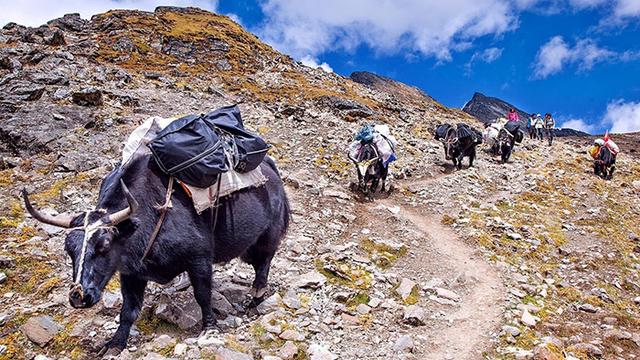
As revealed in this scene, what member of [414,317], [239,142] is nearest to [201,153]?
[239,142]

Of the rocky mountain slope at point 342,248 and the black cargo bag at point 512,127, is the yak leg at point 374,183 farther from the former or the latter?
the black cargo bag at point 512,127

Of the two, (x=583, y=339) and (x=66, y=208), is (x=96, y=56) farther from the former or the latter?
→ (x=583, y=339)

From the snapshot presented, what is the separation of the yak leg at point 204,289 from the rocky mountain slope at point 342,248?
0.22 m

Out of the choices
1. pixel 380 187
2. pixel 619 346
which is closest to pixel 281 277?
pixel 619 346

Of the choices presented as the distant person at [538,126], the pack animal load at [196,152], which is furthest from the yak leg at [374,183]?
the distant person at [538,126]

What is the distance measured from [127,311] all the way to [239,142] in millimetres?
2371

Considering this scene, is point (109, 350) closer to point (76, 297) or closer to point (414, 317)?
point (76, 297)

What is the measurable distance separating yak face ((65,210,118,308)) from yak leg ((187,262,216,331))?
1.01 meters

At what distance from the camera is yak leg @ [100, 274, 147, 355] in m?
5.25

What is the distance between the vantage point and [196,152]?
17.1 feet

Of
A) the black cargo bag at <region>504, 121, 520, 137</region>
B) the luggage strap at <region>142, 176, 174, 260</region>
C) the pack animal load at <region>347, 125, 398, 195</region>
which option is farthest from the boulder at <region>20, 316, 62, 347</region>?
the black cargo bag at <region>504, 121, 520, 137</region>

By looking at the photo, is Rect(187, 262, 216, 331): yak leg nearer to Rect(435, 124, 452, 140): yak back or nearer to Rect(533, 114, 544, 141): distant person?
Rect(435, 124, 452, 140): yak back

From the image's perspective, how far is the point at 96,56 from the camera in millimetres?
28188

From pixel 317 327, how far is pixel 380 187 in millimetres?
9564
